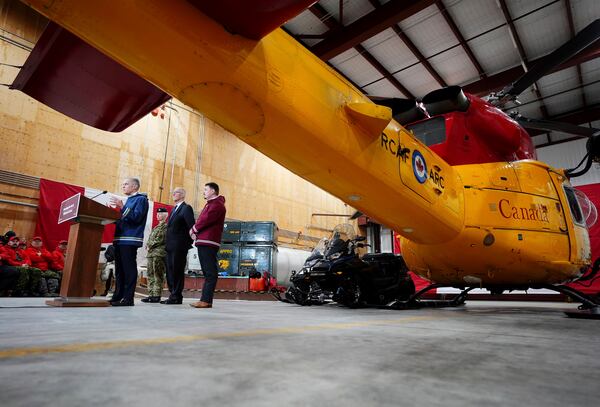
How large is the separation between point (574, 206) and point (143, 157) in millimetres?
10408

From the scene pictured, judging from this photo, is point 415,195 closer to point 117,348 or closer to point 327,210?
point 117,348

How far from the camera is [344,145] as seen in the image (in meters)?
2.30

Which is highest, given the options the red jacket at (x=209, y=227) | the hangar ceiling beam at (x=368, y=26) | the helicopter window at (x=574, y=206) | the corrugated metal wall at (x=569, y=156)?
the hangar ceiling beam at (x=368, y=26)

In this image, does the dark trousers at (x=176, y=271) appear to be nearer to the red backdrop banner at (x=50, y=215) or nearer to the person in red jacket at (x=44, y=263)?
the person in red jacket at (x=44, y=263)

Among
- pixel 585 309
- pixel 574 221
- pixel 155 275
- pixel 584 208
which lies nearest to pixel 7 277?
pixel 155 275

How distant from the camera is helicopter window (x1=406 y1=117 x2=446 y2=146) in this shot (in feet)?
13.1

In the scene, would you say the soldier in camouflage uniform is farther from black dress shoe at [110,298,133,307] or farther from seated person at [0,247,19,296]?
seated person at [0,247,19,296]

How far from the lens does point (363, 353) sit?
1.18 meters

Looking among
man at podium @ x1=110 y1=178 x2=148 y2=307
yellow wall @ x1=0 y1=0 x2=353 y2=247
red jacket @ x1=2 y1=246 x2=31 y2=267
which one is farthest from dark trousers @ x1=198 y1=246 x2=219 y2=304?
yellow wall @ x1=0 y1=0 x2=353 y2=247

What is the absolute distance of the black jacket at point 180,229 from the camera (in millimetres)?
4230

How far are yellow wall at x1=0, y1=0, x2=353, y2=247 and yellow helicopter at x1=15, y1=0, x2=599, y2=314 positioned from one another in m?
8.31

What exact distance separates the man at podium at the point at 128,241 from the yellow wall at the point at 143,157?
6388mm

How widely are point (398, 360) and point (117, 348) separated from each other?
914mm

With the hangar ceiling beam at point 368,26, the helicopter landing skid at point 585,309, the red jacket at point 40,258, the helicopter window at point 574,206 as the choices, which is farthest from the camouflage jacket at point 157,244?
the hangar ceiling beam at point 368,26
